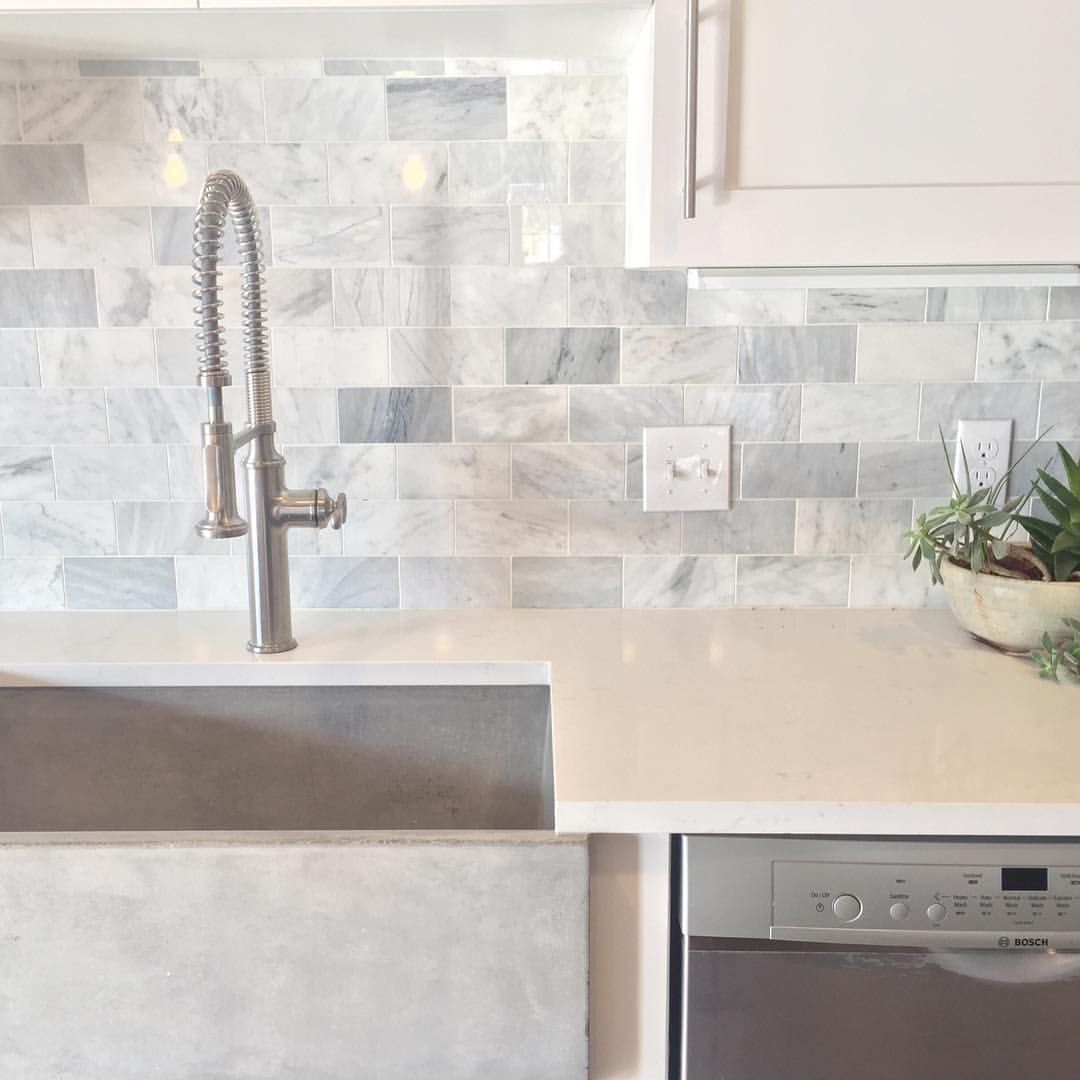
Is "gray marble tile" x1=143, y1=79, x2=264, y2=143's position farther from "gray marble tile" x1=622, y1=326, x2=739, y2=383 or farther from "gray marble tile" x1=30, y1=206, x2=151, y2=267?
"gray marble tile" x1=622, y1=326, x2=739, y2=383

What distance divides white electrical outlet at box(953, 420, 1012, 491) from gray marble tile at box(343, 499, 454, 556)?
67 centimetres

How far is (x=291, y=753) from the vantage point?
128 centimetres

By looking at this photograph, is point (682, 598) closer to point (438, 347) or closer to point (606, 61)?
point (438, 347)

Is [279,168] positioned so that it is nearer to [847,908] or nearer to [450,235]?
[450,235]

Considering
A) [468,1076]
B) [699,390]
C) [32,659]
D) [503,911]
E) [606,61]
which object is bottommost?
[468,1076]

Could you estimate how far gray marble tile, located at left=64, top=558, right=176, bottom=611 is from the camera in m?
1.43

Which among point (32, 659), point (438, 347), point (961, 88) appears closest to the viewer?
point (961, 88)

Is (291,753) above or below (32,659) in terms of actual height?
below

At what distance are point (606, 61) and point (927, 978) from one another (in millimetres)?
1052

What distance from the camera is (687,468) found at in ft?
4.58

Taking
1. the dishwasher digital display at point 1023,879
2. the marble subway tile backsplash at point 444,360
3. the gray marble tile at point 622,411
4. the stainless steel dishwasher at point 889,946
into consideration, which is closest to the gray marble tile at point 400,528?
the marble subway tile backsplash at point 444,360

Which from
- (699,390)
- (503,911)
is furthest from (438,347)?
(503,911)

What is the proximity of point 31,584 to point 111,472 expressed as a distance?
Result: 193mm

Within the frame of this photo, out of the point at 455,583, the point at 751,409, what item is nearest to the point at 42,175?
the point at 455,583
